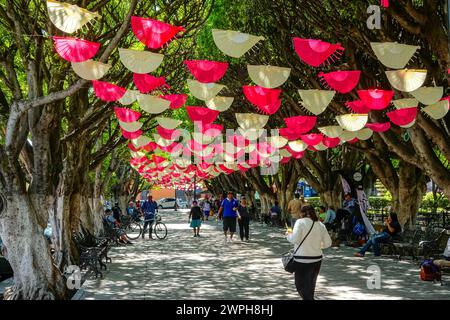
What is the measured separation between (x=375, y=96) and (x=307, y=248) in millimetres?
4877

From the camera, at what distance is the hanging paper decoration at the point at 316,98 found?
11.3 meters

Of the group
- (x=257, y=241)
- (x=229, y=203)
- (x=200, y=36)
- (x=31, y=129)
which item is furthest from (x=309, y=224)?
(x=257, y=241)

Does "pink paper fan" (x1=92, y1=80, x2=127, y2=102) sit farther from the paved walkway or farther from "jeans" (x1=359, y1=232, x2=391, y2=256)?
"jeans" (x1=359, y1=232, x2=391, y2=256)

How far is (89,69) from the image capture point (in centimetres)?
887

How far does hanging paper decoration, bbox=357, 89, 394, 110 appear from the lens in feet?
37.1

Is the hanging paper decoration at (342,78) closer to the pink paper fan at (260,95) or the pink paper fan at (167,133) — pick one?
the pink paper fan at (260,95)

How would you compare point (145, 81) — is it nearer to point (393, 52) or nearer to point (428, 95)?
point (393, 52)

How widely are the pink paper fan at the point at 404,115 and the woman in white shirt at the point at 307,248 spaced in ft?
16.4

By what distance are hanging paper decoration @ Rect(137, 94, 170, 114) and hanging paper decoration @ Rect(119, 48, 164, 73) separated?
120 inches

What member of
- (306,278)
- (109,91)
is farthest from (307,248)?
(109,91)

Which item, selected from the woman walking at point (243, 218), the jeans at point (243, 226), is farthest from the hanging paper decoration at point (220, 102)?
the jeans at point (243, 226)

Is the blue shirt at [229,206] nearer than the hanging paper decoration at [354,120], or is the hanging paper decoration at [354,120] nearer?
the hanging paper decoration at [354,120]

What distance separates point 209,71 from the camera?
→ 9977mm

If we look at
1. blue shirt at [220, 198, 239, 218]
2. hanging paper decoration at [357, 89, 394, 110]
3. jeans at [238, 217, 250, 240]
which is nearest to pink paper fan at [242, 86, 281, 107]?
hanging paper decoration at [357, 89, 394, 110]
